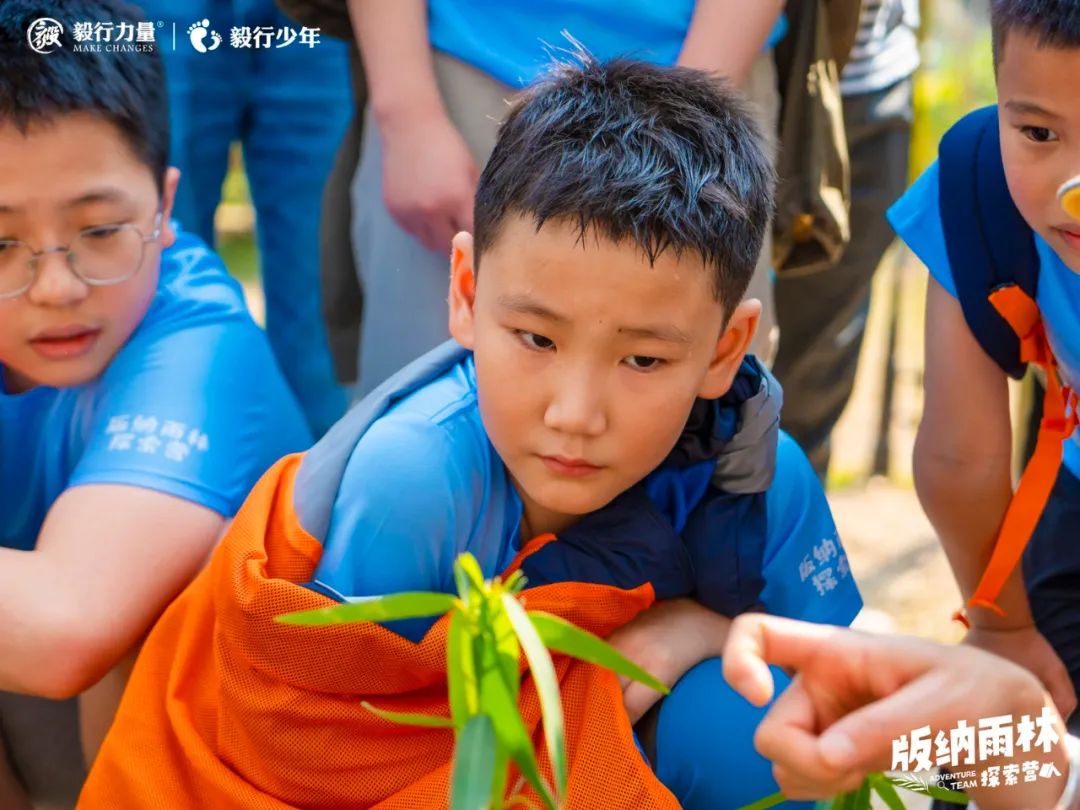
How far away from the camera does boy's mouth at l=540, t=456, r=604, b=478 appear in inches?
51.1

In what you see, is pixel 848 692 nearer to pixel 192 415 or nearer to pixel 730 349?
pixel 730 349

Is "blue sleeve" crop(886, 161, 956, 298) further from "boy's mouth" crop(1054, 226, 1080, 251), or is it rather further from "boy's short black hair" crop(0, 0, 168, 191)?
"boy's short black hair" crop(0, 0, 168, 191)

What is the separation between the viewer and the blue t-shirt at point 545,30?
1.67m

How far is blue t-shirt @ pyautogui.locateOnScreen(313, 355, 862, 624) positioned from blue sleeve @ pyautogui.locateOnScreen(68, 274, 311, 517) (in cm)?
28

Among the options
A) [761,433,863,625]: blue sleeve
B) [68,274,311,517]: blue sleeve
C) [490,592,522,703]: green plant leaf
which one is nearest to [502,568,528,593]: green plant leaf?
[490,592,522,703]: green plant leaf

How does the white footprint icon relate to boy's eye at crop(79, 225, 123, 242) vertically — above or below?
above

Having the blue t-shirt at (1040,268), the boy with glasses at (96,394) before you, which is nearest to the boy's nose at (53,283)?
the boy with glasses at (96,394)

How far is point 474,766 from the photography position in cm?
79

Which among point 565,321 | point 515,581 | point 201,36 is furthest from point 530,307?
point 201,36

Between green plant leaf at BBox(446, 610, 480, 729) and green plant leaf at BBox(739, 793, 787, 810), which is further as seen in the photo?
green plant leaf at BBox(739, 793, 787, 810)

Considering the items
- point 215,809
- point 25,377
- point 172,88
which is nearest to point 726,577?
point 215,809

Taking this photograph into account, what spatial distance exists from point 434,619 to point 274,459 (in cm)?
42

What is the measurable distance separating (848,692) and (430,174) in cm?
91

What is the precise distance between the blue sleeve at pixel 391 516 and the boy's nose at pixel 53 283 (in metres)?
0.43
